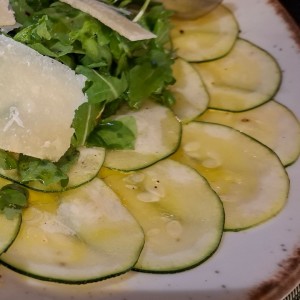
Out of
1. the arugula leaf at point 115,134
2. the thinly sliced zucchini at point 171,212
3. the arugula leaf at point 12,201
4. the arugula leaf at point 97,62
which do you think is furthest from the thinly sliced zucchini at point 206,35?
the arugula leaf at point 12,201

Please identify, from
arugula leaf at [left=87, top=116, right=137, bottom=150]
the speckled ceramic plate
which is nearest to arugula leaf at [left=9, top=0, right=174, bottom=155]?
arugula leaf at [left=87, top=116, right=137, bottom=150]

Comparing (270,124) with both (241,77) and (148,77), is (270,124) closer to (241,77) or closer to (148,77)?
(241,77)

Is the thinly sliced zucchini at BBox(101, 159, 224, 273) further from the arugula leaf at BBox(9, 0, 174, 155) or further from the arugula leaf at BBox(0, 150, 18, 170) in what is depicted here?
the arugula leaf at BBox(0, 150, 18, 170)

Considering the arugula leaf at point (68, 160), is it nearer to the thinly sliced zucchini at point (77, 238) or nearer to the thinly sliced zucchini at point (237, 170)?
the thinly sliced zucchini at point (77, 238)

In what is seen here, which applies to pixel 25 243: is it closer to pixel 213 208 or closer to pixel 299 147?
pixel 213 208

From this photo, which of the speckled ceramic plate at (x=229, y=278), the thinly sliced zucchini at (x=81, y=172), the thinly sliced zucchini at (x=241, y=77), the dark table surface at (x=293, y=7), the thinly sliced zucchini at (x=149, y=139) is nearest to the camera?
the speckled ceramic plate at (x=229, y=278)

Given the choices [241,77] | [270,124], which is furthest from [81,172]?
[241,77]
